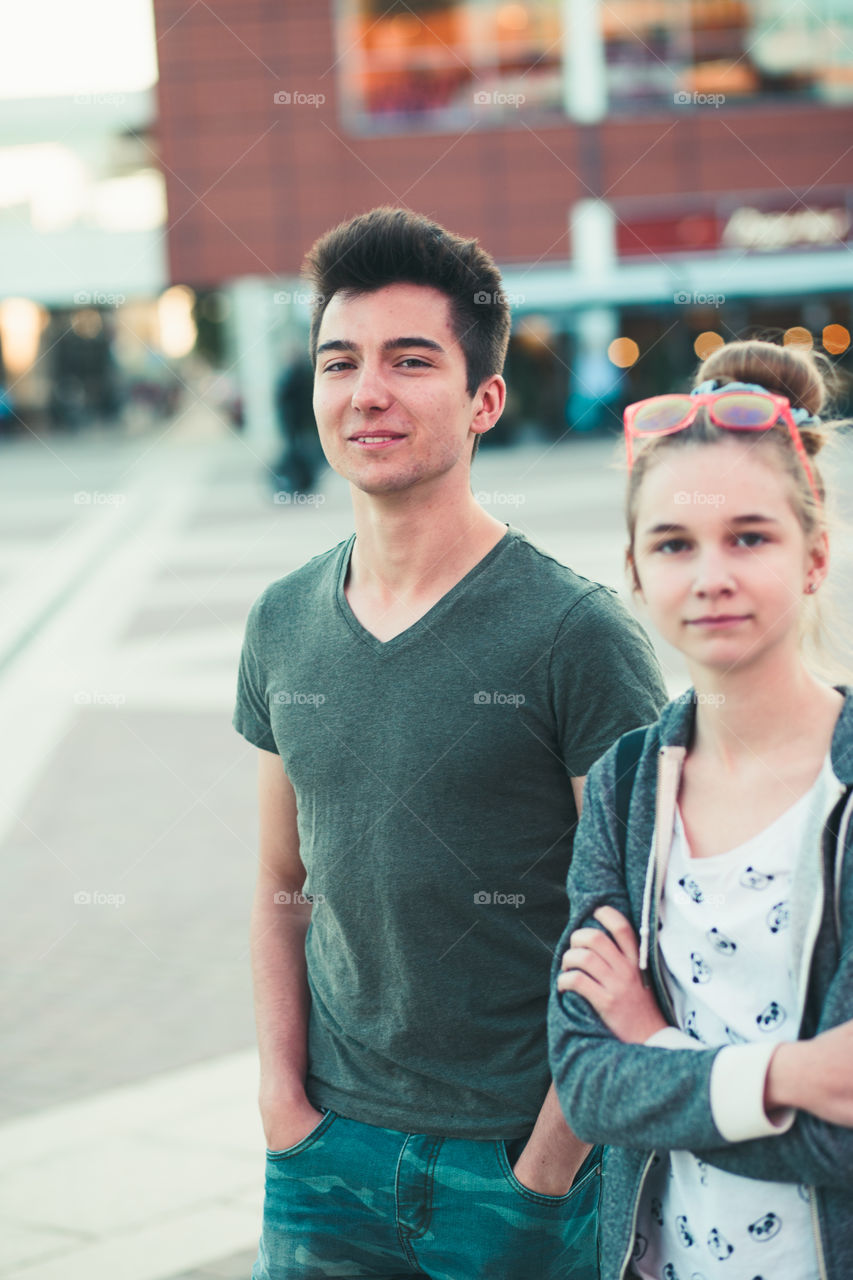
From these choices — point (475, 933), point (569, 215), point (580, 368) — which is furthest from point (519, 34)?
point (475, 933)

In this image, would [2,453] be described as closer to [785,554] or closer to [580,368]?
[580,368]

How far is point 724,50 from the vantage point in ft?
112

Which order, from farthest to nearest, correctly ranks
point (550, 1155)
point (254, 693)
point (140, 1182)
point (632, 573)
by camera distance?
point (140, 1182)
point (254, 693)
point (550, 1155)
point (632, 573)

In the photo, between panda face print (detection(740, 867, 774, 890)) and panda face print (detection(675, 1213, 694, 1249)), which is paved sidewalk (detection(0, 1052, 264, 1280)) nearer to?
panda face print (detection(675, 1213, 694, 1249))

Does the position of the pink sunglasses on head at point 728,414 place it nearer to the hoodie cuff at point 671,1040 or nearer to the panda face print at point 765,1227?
the hoodie cuff at point 671,1040

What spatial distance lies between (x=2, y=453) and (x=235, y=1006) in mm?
36664

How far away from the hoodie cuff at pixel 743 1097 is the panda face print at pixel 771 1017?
0.06 m

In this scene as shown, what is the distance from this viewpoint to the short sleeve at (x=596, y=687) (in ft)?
6.73

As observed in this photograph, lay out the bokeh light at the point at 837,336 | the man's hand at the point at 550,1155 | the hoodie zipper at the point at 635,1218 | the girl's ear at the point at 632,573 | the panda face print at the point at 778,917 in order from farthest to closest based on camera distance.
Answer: the bokeh light at the point at 837,336, the man's hand at the point at 550,1155, the girl's ear at the point at 632,573, the hoodie zipper at the point at 635,1218, the panda face print at the point at 778,917

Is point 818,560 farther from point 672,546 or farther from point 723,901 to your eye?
point 723,901

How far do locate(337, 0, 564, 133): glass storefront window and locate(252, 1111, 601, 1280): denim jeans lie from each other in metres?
33.9

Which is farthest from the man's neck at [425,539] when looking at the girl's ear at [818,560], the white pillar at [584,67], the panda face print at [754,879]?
the white pillar at [584,67]

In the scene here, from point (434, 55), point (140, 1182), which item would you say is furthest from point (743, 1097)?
point (434, 55)

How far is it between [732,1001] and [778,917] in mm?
118
